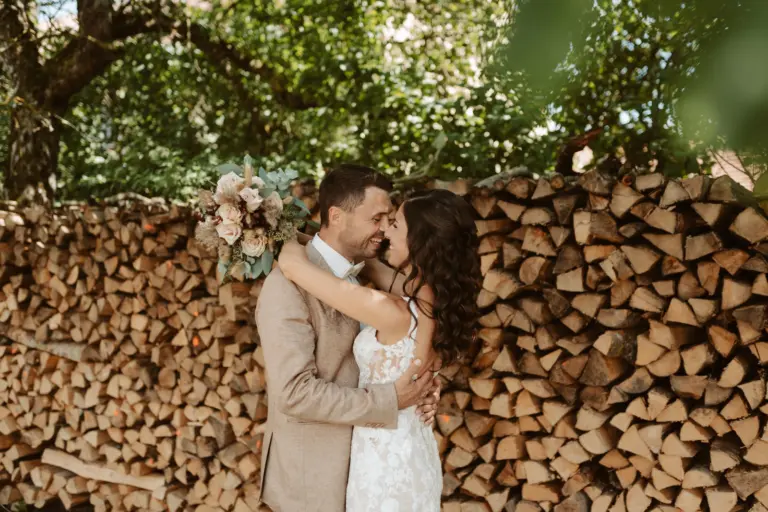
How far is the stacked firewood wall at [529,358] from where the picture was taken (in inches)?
84.0

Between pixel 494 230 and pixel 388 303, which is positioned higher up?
pixel 494 230

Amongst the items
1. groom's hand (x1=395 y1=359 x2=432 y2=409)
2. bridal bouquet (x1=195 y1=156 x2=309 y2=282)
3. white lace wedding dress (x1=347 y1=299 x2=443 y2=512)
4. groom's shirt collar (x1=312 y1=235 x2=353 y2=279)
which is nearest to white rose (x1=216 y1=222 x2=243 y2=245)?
bridal bouquet (x1=195 y1=156 x2=309 y2=282)

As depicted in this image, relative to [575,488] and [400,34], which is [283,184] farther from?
[400,34]

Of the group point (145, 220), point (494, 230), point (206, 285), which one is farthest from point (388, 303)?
point (145, 220)

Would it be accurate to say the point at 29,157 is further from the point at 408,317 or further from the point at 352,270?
the point at 408,317

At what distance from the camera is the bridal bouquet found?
7.03 feet

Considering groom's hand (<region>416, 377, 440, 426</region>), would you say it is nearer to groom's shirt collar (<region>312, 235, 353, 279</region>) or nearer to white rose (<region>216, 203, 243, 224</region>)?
groom's shirt collar (<region>312, 235, 353, 279</region>)

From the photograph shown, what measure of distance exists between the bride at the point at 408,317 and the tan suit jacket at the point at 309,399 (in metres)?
0.05

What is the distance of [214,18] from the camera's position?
19.0ft

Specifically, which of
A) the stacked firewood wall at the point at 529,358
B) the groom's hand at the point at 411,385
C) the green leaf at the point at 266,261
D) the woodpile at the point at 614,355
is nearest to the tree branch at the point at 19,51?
the stacked firewood wall at the point at 529,358

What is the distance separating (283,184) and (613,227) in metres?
1.09

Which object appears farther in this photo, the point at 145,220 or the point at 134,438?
the point at 134,438

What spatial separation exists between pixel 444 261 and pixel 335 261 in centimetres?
40

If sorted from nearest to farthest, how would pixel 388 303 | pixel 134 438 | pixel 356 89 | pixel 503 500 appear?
pixel 388 303
pixel 503 500
pixel 134 438
pixel 356 89
